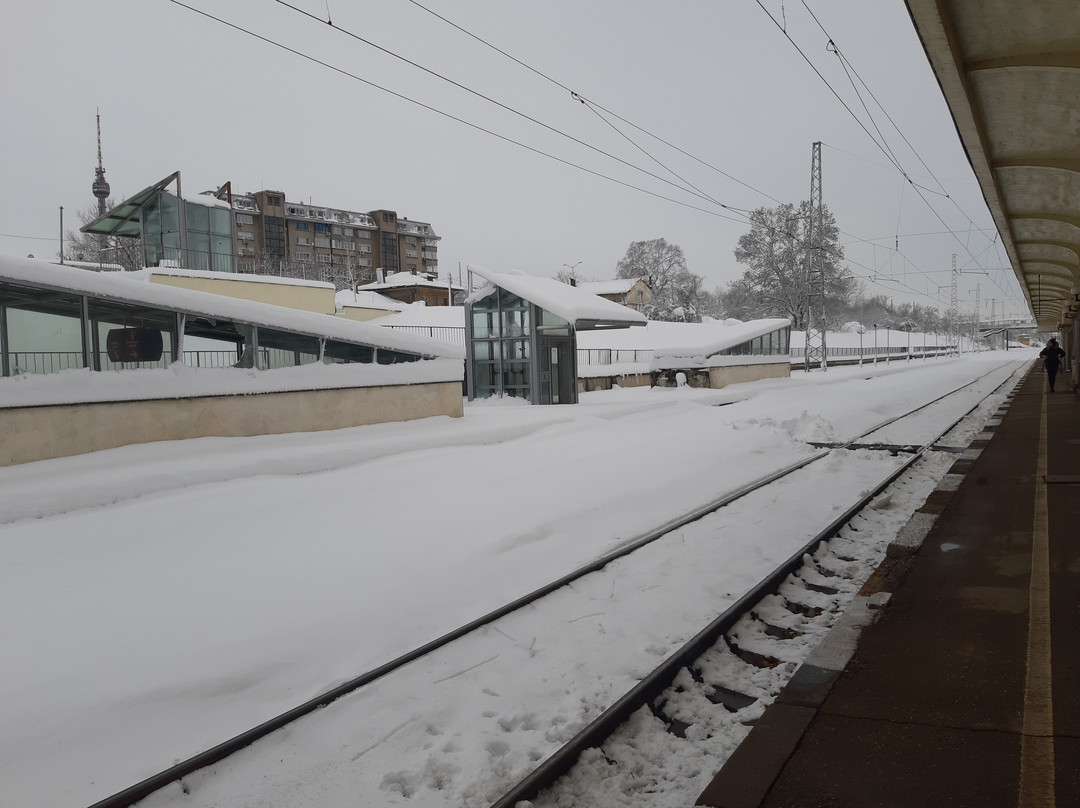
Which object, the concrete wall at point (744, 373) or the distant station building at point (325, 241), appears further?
the distant station building at point (325, 241)

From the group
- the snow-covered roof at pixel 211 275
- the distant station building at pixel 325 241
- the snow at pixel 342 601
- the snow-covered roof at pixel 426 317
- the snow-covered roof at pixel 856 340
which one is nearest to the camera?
the snow at pixel 342 601

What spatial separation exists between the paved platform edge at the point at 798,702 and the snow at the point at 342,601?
0.25m

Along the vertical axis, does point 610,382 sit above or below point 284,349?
below

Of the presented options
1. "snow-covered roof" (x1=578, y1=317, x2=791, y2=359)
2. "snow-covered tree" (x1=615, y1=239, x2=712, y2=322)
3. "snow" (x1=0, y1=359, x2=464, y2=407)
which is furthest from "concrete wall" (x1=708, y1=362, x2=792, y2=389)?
"snow-covered tree" (x1=615, y1=239, x2=712, y2=322)

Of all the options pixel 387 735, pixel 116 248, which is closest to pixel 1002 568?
pixel 387 735

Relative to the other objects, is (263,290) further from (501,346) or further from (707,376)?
(707,376)

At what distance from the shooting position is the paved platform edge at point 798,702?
2984mm

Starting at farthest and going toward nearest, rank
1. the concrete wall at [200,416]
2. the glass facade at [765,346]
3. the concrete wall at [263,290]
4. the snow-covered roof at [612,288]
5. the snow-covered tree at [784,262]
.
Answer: the snow-covered roof at [612,288] → the snow-covered tree at [784,262] → the glass facade at [765,346] → the concrete wall at [263,290] → the concrete wall at [200,416]

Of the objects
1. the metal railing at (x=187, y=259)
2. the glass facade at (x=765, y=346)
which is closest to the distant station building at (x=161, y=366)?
the metal railing at (x=187, y=259)

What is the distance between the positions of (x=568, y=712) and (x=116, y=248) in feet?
198

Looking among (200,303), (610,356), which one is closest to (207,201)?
(200,303)

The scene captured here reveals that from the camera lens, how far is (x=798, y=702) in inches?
145

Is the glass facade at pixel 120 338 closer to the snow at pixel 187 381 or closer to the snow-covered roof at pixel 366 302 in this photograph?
the snow at pixel 187 381

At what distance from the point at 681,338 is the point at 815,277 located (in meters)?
25.6
